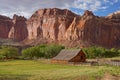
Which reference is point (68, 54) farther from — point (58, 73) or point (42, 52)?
point (42, 52)

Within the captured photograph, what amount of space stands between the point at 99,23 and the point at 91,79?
170 m

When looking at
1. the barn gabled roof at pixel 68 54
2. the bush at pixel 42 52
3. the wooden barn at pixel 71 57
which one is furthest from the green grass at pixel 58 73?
the bush at pixel 42 52

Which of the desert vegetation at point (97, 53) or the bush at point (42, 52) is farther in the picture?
the bush at point (42, 52)

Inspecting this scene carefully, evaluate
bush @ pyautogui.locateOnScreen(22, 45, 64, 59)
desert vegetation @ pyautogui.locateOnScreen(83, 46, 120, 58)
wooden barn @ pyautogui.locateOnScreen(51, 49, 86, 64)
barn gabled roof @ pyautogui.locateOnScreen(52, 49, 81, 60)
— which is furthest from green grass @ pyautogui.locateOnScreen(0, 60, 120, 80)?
bush @ pyautogui.locateOnScreen(22, 45, 64, 59)

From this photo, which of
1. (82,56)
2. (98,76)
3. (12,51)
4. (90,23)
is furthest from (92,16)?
(98,76)

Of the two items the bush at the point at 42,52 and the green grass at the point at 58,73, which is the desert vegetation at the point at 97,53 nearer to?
the bush at the point at 42,52

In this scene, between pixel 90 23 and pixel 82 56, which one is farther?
pixel 90 23

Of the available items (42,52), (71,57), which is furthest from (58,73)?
(42,52)

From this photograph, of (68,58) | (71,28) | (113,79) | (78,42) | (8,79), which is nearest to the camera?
(113,79)

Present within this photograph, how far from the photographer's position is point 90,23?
191000 millimetres

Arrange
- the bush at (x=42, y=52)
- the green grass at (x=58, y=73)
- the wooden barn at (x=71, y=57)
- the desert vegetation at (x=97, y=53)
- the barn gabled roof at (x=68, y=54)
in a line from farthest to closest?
the bush at (x=42, y=52)
the desert vegetation at (x=97, y=53)
the barn gabled roof at (x=68, y=54)
the wooden barn at (x=71, y=57)
the green grass at (x=58, y=73)

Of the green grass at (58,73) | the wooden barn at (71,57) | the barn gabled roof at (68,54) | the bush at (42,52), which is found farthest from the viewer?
the bush at (42,52)

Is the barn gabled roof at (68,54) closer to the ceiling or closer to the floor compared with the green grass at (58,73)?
closer to the ceiling

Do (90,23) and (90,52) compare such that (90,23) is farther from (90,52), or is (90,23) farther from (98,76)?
(98,76)
